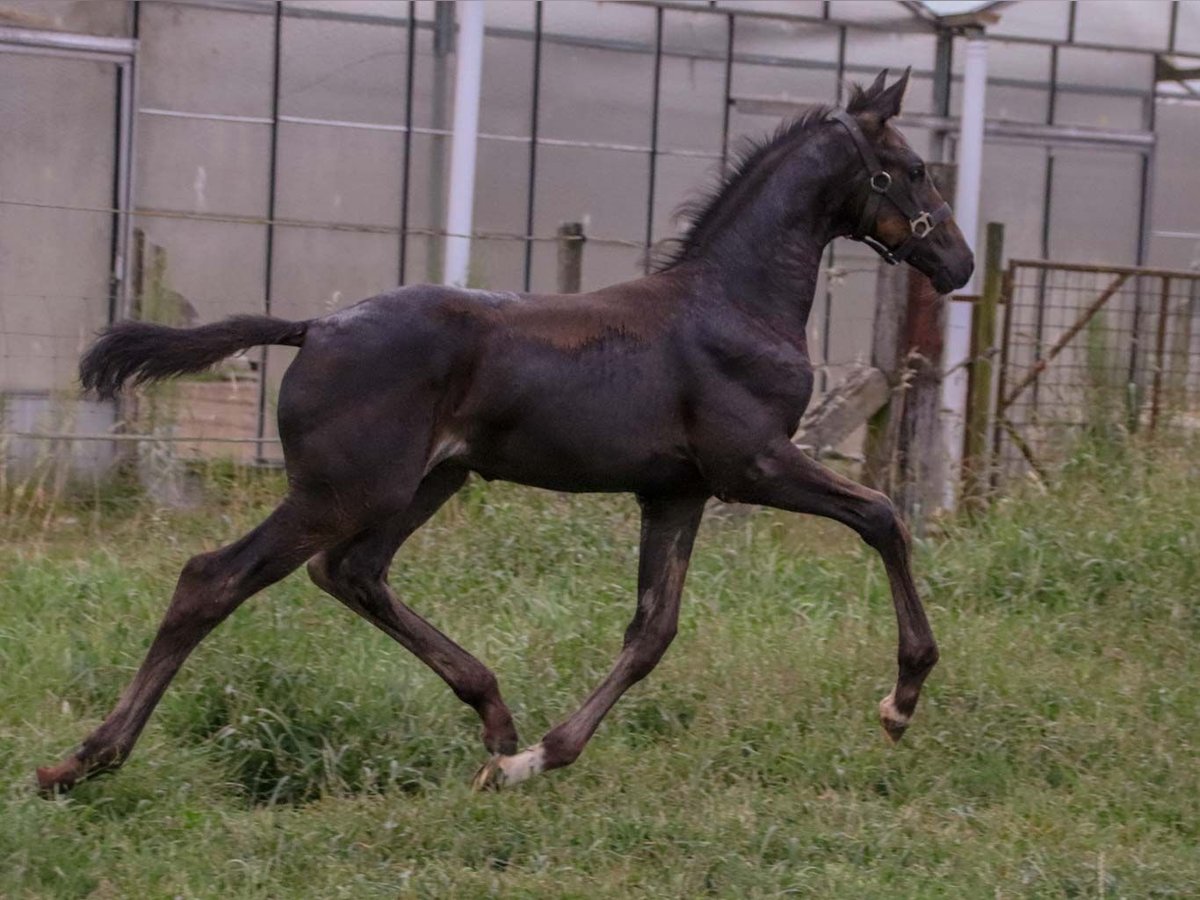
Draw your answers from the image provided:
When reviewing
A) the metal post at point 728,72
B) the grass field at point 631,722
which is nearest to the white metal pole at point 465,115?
the metal post at point 728,72

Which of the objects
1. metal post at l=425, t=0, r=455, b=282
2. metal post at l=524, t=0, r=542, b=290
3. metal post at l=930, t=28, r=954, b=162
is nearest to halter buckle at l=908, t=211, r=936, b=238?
metal post at l=425, t=0, r=455, b=282

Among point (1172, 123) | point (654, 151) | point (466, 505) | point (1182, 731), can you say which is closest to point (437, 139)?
point (654, 151)

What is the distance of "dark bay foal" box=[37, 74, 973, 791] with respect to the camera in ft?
16.7

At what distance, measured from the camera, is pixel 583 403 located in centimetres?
535

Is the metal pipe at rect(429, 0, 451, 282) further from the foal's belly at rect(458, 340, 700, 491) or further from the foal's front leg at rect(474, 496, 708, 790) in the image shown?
the foal's belly at rect(458, 340, 700, 491)

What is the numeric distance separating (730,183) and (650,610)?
153 cm

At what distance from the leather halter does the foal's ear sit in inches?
2.0

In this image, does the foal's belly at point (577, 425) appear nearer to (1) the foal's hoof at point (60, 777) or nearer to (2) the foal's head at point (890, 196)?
(2) the foal's head at point (890, 196)

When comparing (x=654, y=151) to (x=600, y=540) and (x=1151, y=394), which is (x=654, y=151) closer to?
(x=1151, y=394)

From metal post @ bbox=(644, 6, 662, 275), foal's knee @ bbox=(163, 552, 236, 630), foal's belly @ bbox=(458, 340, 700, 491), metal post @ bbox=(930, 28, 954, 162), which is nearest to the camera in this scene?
foal's knee @ bbox=(163, 552, 236, 630)

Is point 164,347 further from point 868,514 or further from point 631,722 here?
point 868,514

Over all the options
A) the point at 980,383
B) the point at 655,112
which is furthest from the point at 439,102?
the point at 980,383

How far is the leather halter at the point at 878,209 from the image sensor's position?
5.87 metres

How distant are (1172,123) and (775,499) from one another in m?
13.4
